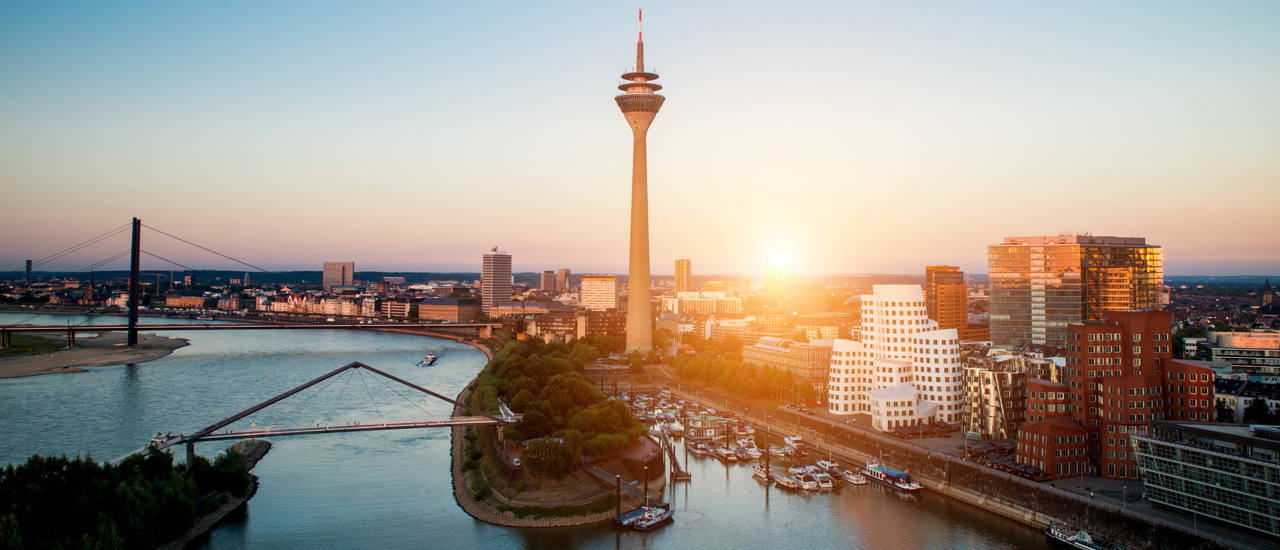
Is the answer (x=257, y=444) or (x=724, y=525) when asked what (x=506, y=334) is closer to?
(x=257, y=444)

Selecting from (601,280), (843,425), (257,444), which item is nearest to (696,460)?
(843,425)

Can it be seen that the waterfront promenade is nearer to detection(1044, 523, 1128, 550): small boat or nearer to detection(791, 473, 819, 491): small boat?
detection(1044, 523, 1128, 550): small boat

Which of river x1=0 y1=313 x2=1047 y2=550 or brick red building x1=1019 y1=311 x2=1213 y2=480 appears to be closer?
river x1=0 y1=313 x2=1047 y2=550

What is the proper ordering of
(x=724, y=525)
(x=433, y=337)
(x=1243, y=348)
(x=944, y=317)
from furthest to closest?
(x=433, y=337), (x=944, y=317), (x=1243, y=348), (x=724, y=525)

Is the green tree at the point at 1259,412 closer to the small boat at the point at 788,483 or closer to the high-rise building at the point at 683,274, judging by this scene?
the small boat at the point at 788,483

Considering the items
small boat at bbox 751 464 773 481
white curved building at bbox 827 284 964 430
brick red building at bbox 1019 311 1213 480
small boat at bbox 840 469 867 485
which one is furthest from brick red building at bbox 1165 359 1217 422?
small boat at bbox 751 464 773 481

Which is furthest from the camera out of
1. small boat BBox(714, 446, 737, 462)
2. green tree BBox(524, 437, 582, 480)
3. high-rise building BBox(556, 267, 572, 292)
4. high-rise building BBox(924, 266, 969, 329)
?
high-rise building BBox(556, 267, 572, 292)

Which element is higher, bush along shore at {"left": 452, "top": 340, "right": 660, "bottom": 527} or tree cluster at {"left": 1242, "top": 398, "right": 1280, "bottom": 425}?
tree cluster at {"left": 1242, "top": 398, "right": 1280, "bottom": 425}
